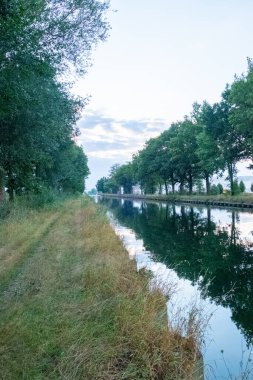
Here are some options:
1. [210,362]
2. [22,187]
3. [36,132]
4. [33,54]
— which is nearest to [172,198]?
[22,187]

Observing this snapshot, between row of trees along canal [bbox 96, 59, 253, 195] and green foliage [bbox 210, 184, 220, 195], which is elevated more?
row of trees along canal [bbox 96, 59, 253, 195]

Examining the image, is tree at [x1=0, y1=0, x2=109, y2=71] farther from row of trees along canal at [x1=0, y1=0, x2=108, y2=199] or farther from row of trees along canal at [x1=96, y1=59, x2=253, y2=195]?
row of trees along canal at [x1=96, y1=59, x2=253, y2=195]

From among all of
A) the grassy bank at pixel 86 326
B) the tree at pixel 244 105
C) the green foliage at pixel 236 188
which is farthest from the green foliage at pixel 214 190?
the grassy bank at pixel 86 326

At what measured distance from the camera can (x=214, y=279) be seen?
13852 millimetres

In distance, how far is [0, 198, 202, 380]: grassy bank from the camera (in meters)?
5.75

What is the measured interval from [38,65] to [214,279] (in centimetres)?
936

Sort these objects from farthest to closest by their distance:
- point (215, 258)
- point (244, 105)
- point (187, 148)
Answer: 1. point (187, 148)
2. point (244, 105)
3. point (215, 258)

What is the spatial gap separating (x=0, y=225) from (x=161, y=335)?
15.5 metres

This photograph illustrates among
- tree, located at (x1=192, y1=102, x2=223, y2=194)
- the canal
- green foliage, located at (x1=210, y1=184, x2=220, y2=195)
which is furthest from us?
green foliage, located at (x1=210, y1=184, x2=220, y2=195)

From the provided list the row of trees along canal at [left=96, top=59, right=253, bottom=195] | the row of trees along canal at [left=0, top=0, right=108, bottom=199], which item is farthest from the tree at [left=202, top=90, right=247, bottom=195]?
the row of trees along canal at [left=0, top=0, right=108, bottom=199]

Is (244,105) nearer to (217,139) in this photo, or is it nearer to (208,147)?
(217,139)

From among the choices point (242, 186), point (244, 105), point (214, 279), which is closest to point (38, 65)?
point (214, 279)

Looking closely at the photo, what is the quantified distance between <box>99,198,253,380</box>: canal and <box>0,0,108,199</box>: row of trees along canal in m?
7.37

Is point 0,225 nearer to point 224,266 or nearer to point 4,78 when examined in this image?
point 4,78
